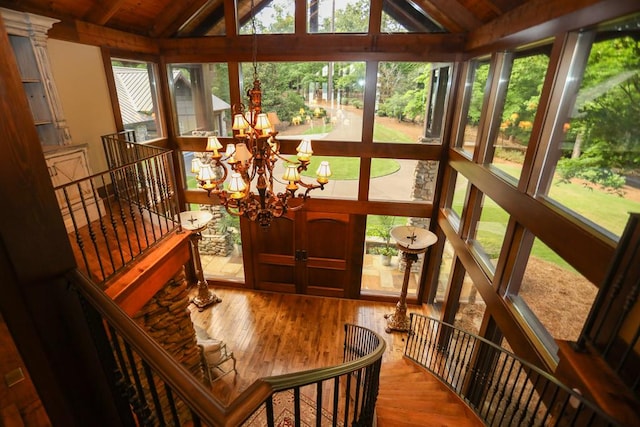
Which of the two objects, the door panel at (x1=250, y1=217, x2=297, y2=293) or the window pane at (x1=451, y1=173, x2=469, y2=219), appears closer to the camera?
the window pane at (x1=451, y1=173, x2=469, y2=219)

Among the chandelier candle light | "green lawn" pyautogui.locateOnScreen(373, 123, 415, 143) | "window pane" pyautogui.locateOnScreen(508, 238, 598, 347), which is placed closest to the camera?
"window pane" pyautogui.locateOnScreen(508, 238, 598, 347)

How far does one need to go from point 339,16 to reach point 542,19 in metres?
3.48

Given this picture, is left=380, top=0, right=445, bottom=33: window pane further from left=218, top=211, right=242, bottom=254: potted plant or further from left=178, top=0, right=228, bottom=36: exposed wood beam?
left=218, top=211, right=242, bottom=254: potted plant

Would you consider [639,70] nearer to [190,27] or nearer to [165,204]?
[165,204]

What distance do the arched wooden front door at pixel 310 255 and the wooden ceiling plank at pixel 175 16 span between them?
4.21 m

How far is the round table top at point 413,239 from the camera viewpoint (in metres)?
5.29

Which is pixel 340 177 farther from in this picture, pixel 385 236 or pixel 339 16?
pixel 339 16

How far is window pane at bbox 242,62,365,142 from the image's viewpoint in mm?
5965

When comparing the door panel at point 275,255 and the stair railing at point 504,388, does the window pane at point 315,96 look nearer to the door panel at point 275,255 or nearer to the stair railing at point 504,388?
the door panel at point 275,255

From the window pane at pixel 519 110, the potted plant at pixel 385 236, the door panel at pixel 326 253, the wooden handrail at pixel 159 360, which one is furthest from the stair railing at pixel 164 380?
the potted plant at pixel 385 236

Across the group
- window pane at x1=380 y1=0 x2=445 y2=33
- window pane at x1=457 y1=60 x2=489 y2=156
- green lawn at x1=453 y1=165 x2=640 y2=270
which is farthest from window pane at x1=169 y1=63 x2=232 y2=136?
green lawn at x1=453 y1=165 x2=640 y2=270

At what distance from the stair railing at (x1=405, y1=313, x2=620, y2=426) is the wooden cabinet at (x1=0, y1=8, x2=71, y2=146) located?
5.71 metres

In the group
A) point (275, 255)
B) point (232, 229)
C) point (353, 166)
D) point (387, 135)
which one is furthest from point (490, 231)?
point (232, 229)

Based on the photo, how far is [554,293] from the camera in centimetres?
311
